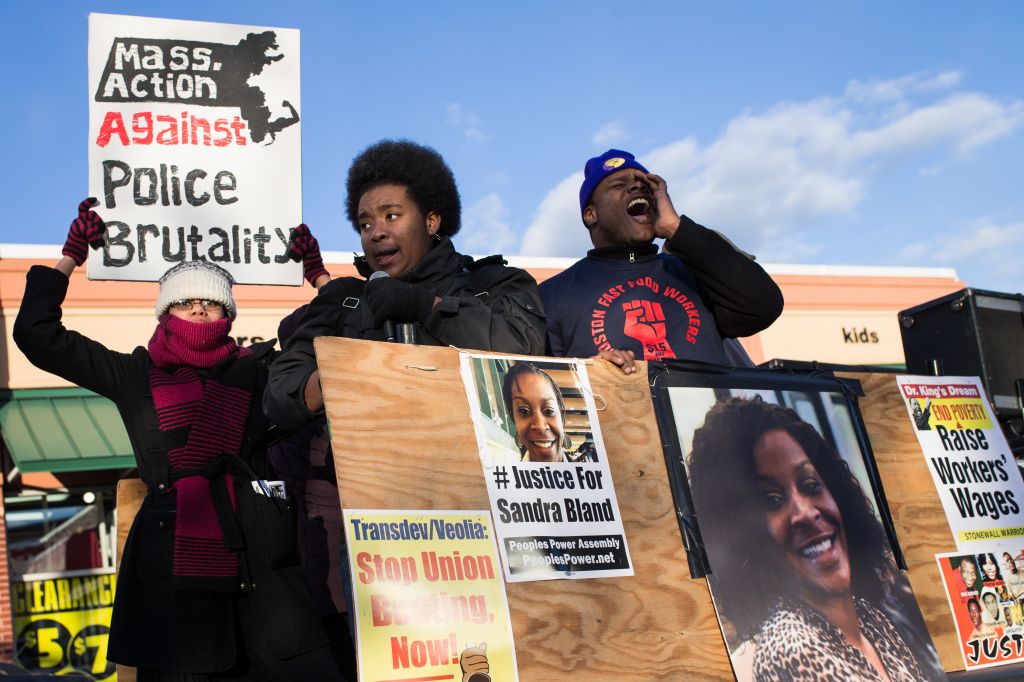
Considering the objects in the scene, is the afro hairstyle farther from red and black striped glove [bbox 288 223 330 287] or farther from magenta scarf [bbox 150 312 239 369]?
magenta scarf [bbox 150 312 239 369]

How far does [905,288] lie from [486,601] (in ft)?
53.5

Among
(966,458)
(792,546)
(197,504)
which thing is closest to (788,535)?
(792,546)

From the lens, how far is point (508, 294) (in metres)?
3.27

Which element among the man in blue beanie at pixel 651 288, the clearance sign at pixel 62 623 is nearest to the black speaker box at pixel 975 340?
the man in blue beanie at pixel 651 288

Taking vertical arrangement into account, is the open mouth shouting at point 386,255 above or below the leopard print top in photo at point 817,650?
above

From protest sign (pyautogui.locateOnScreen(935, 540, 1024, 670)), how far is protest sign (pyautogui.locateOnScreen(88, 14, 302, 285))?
2853 mm

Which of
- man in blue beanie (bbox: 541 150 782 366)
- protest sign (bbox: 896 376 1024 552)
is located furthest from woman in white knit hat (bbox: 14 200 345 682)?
protest sign (bbox: 896 376 1024 552)

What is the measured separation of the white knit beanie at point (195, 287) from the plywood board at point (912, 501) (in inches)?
84.8

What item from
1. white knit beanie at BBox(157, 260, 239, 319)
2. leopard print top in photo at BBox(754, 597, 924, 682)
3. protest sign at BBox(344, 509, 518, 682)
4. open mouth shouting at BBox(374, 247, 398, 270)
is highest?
open mouth shouting at BBox(374, 247, 398, 270)

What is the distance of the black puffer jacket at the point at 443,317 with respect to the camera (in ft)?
9.74

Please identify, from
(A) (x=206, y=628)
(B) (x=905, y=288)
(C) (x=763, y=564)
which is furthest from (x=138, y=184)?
(B) (x=905, y=288)

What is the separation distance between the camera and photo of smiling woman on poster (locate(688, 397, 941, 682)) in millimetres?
2725

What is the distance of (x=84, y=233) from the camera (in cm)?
401

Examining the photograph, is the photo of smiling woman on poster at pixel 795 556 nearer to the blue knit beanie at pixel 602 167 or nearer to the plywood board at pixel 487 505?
the plywood board at pixel 487 505
